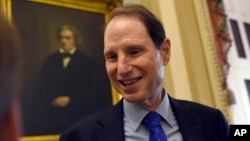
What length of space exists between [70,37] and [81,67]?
197 millimetres

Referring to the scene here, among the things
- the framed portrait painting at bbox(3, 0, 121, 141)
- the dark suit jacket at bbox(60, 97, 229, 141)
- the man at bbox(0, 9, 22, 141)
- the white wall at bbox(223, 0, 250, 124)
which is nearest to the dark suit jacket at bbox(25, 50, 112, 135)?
the framed portrait painting at bbox(3, 0, 121, 141)

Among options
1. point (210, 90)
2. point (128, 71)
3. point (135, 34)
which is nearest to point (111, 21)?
point (135, 34)

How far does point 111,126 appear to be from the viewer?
121cm

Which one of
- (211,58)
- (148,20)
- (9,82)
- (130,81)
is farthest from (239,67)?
(9,82)

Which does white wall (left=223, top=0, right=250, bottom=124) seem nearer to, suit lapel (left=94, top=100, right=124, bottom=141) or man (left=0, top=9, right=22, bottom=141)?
suit lapel (left=94, top=100, right=124, bottom=141)

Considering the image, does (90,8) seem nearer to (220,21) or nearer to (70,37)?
(70,37)

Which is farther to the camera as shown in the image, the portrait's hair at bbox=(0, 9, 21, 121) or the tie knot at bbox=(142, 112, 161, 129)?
the tie knot at bbox=(142, 112, 161, 129)

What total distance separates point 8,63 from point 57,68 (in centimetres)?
177

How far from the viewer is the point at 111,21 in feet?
4.14

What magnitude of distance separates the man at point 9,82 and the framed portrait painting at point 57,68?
1.53 meters

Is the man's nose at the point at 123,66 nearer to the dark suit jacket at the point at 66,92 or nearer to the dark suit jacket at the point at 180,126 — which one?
the dark suit jacket at the point at 180,126

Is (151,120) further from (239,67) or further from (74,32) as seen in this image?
(239,67)

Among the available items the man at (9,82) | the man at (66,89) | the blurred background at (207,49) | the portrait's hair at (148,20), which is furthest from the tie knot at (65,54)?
the man at (9,82)

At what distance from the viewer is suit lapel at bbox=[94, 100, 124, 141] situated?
1172mm
